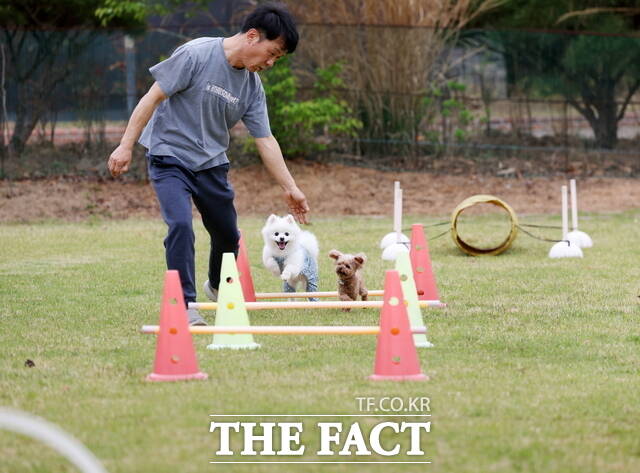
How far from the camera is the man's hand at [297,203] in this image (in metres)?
6.68

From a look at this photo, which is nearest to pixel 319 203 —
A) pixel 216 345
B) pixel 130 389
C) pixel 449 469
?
pixel 216 345

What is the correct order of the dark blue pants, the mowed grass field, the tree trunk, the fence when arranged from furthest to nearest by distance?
the tree trunk
the fence
the dark blue pants
the mowed grass field

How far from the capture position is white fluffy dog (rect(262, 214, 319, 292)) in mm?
7539

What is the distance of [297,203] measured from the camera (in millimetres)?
6715

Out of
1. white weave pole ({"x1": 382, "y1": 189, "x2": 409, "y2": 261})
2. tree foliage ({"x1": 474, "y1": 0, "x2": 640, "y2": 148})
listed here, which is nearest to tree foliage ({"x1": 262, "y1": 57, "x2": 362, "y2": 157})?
tree foliage ({"x1": 474, "y1": 0, "x2": 640, "y2": 148})

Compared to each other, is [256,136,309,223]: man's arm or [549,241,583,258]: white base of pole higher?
[256,136,309,223]: man's arm

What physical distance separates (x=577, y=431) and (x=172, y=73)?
10.6ft

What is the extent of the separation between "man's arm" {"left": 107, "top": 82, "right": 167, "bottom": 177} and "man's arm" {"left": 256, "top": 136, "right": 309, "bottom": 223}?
0.85 metres

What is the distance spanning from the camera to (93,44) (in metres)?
17.9

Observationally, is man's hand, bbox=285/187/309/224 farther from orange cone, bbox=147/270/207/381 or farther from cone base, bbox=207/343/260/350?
orange cone, bbox=147/270/207/381

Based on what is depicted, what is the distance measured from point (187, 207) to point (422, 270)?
1.91 m

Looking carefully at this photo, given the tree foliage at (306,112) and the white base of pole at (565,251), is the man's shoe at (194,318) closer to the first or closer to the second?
the white base of pole at (565,251)

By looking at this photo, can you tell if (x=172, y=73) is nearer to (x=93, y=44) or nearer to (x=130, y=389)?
(x=130, y=389)

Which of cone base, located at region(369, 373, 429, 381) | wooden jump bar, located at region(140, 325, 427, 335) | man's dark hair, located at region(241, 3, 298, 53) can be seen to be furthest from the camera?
man's dark hair, located at region(241, 3, 298, 53)
